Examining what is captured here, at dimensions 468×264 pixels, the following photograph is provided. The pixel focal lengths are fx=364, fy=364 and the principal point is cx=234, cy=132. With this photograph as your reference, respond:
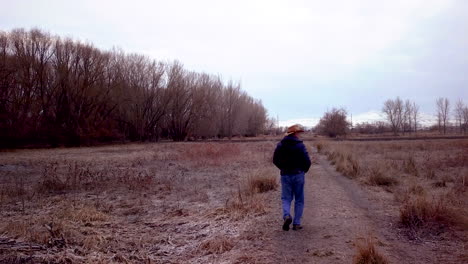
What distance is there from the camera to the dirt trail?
528 centimetres

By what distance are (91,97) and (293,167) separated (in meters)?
44.0

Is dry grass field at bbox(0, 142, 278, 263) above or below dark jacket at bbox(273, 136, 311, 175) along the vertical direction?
below

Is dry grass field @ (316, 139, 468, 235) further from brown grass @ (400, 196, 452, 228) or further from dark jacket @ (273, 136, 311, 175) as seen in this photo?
dark jacket @ (273, 136, 311, 175)

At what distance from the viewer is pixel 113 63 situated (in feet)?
162

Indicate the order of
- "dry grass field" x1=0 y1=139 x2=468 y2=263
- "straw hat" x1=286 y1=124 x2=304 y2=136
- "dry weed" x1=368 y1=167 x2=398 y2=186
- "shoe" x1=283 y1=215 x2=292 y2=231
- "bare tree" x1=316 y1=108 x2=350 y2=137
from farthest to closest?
1. "bare tree" x1=316 y1=108 x2=350 y2=137
2. "dry weed" x1=368 y1=167 x2=398 y2=186
3. "straw hat" x1=286 y1=124 x2=304 y2=136
4. "shoe" x1=283 y1=215 x2=292 y2=231
5. "dry grass field" x1=0 y1=139 x2=468 y2=263

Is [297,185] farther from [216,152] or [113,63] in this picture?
[113,63]

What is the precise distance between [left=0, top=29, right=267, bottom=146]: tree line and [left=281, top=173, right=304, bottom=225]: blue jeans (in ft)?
85.8

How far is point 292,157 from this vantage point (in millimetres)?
6703

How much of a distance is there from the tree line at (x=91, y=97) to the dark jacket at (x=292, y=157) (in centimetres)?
2600

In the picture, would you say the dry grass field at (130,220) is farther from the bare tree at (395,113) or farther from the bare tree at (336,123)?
the bare tree at (395,113)

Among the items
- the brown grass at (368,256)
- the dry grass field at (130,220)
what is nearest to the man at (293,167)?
the dry grass field at (130,220)

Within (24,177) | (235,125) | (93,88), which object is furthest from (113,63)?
(24,177)

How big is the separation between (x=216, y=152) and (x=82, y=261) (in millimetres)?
19737

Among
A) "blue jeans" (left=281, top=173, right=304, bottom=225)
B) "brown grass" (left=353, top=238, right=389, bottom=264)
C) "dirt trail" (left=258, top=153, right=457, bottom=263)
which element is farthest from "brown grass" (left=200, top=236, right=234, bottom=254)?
"brown grass" (left=353, top=238, right=389, bottom=264)
